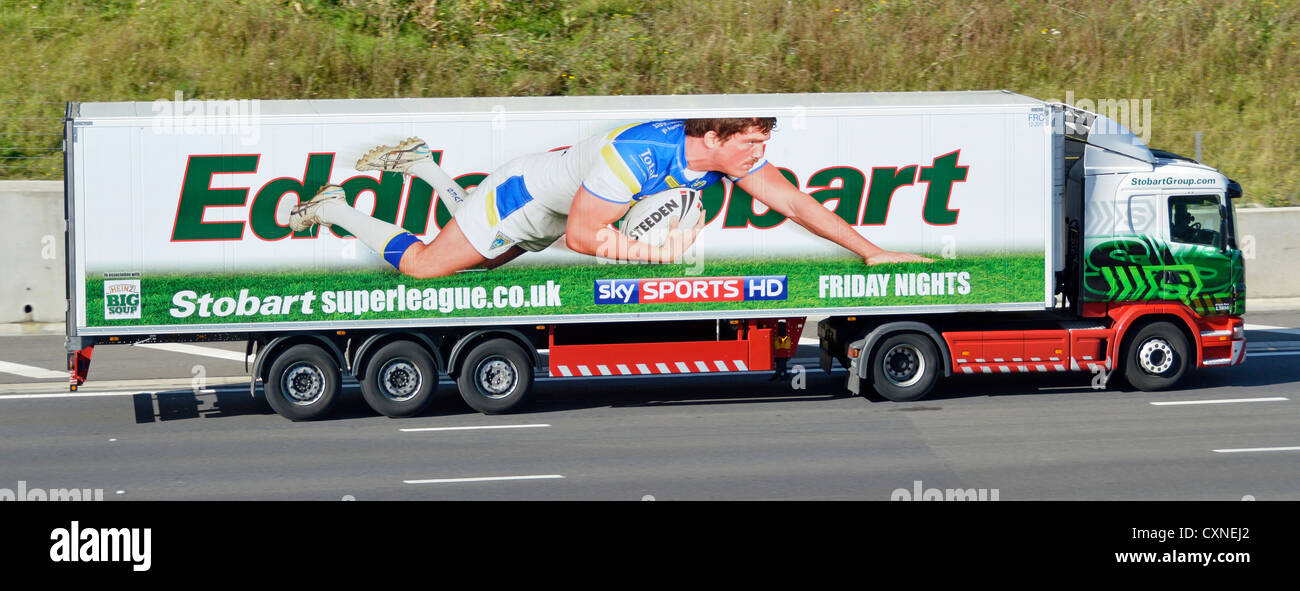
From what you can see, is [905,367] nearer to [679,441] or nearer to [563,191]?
[679,441]

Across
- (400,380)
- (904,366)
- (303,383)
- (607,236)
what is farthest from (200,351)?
(904,366)

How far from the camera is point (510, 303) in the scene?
12969 millimetres

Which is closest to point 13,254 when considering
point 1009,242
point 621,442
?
point 621,442

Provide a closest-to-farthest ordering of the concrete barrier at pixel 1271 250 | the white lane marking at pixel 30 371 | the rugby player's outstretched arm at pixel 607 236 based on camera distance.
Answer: the rugby player's outstretched arm at pixel 607 236 → the white lane marking at pixel 30 371 → the concrete barrier at pixel 1271 250

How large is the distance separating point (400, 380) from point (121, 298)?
292 centimetres

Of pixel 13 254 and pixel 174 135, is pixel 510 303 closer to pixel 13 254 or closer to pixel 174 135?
pixel 174 135

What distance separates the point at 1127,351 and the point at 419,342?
8.02 metres

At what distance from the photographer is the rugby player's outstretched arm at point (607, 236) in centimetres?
1282

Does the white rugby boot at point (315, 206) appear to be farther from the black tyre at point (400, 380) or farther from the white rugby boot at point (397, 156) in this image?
the black tyre at point (400, 380)

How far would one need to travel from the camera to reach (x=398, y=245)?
12.7 metres

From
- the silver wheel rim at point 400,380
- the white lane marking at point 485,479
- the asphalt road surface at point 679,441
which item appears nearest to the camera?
the asphalt road surface at point 679,441

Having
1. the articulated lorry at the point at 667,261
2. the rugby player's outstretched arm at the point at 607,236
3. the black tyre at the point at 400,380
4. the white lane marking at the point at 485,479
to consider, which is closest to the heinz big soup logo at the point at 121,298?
the articulated lorry at the point at 667,261

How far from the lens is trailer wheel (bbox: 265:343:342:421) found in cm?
1297

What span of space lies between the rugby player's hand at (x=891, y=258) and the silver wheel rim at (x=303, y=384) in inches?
236
